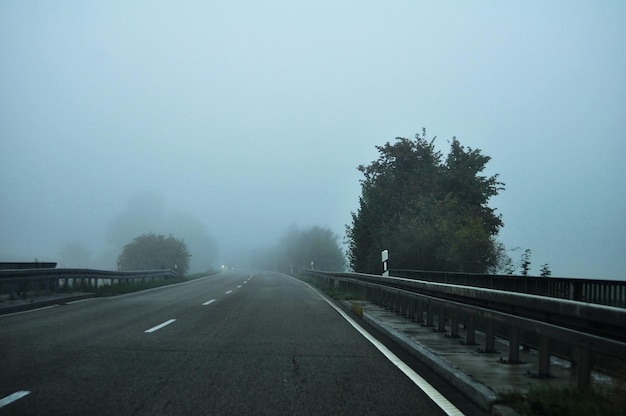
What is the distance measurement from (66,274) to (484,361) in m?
Answer: 16.7

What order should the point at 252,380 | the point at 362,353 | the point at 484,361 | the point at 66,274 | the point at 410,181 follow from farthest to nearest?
the point at 410,181 → the point at 66,274 → the point at 362,353 → the point at 484,361 → the point at 252,380

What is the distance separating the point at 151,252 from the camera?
298ft

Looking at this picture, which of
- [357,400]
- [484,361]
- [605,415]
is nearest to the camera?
[605,415]

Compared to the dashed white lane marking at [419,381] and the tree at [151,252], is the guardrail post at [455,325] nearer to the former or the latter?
the dashed white lane marking at [419,381]

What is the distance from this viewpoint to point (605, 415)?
4.09 meters

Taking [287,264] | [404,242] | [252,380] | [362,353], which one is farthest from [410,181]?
[287,264]

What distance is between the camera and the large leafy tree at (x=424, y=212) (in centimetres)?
2411

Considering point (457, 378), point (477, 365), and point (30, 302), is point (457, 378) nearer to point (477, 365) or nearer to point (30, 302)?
point (477, 365)

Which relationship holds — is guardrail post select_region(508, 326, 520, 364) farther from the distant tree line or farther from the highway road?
the distant tree line

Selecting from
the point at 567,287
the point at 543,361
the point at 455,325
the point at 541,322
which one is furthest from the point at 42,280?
the point at 541,322

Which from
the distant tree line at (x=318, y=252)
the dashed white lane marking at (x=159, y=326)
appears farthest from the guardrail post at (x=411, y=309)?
the distant tree line at (x=318, y=252)

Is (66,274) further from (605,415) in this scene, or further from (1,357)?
(605,415)

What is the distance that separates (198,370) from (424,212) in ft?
70.2

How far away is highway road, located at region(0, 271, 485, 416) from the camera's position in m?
5.30
